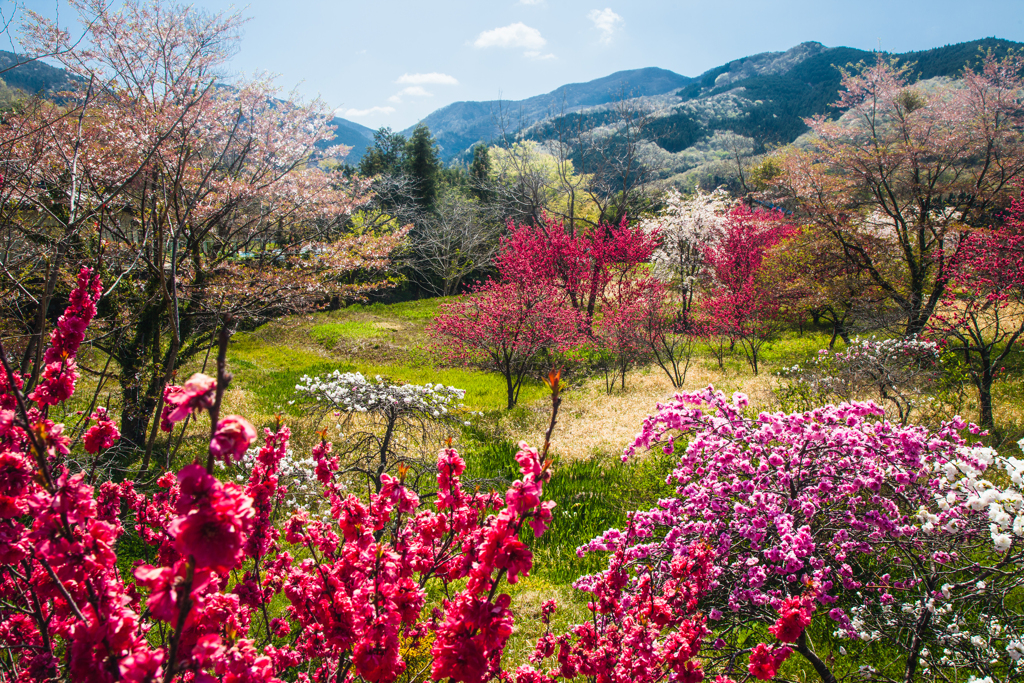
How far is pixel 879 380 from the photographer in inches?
243

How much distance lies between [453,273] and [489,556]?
22.7 meters

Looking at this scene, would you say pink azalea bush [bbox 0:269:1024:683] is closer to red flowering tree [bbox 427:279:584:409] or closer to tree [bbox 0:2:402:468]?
tree [bbox 0:2:402:468]

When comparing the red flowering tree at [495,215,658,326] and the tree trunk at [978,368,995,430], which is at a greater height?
the red flowering tree at [495,215,658,326]

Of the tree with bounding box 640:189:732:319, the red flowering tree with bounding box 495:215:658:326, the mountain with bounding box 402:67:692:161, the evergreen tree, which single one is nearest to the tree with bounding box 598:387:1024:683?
the red flowering tree with bounding box 495:215:658:326

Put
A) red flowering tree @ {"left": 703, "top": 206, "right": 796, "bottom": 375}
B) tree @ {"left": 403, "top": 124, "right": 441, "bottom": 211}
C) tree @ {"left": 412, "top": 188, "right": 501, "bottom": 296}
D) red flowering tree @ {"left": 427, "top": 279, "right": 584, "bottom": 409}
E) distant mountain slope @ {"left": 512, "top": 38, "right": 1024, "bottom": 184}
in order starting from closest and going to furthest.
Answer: red flowering tree @ {"left": 427, "top": 279, "right": 584, "bottom": 409} → red flowering tree @ {"left": 703, "top": 206, "right": 796, "bottom": 375} → tree @ {"left": 412, "top": 188, "right": 501, "bottom": 296} → tree @ {"left": 403, "top": 124, "right": 441, "bottom": 211} → distant mountain slope @ {"left": 512, "top": 38, "right": 1024, "bottom": 184}

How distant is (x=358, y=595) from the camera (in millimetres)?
1511

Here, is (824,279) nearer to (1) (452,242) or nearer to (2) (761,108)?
(1) (452,242)

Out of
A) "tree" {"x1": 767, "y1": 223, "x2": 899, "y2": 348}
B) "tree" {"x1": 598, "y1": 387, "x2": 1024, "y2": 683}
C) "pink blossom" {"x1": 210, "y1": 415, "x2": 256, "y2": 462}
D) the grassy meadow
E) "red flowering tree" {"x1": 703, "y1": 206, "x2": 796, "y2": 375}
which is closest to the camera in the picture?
"pink blossom" {"x1": 210, "y1": 415, "x2": 256, "y2": 462}

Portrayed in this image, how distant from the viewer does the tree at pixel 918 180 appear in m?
8.91

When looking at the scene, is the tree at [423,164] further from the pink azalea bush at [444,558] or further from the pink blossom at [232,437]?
the pink blossom at [232,437]

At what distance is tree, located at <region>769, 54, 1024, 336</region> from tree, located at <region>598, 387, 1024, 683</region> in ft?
21.5

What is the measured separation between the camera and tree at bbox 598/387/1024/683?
245 cm

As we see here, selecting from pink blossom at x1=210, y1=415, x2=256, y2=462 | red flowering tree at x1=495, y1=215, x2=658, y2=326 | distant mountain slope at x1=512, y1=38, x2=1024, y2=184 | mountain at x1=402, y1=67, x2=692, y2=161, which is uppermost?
mountain at x1=402, y1=67, x2=692, y2=161

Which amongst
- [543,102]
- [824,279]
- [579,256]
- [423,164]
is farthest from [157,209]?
[543,102]
